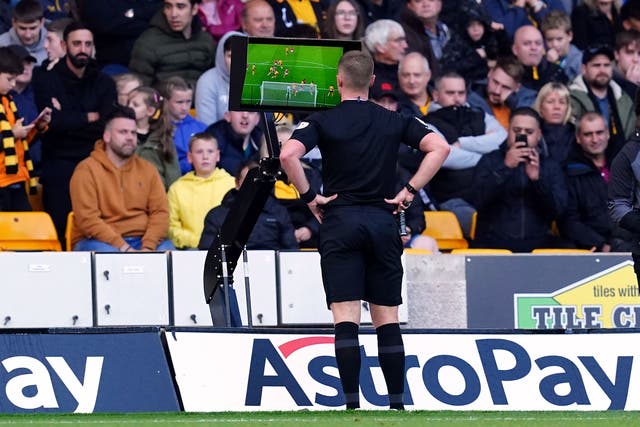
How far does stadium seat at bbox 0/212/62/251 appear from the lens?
39.0 ft

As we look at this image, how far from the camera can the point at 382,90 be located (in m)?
13.3

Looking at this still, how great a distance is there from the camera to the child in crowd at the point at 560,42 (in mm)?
15805

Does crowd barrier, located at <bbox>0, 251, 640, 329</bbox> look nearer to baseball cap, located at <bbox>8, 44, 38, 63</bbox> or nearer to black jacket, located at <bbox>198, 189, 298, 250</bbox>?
black jacket, located at <bbox>198, 189, 298, 250</bbox>

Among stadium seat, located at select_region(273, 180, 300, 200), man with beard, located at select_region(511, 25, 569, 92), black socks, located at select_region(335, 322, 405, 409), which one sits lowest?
black socks, located at select_region(335, 322, 405, 409)

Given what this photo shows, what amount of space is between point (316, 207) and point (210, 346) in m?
1.60

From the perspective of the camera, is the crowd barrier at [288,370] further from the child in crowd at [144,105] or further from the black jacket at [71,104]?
the child in crowd at [144,105]

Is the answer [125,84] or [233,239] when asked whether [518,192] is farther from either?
[233,239]

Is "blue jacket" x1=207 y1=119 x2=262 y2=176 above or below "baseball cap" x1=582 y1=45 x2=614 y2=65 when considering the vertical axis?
below

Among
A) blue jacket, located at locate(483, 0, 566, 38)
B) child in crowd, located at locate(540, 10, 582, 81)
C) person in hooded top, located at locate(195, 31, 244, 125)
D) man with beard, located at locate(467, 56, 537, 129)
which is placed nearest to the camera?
person in hooded top, located at locate(195, 31, 244, 125)

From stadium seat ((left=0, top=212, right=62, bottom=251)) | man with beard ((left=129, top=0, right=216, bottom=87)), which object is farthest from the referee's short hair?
man with beard ((left=129, top=0, right=216, bottom=87))

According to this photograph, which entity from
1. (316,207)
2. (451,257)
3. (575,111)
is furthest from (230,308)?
(575,111)

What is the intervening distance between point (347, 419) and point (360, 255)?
41.0 inches

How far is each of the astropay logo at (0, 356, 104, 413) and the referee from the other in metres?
1.89

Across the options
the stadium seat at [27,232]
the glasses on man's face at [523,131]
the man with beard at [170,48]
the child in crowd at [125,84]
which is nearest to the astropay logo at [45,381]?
the stadium seat at [27,232]
